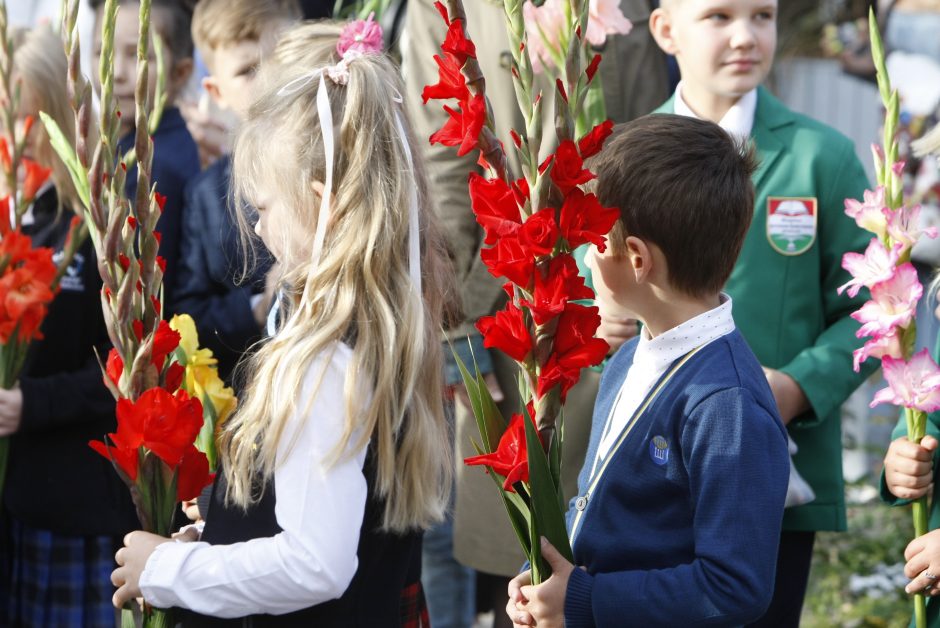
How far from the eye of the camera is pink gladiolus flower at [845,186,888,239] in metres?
2.19

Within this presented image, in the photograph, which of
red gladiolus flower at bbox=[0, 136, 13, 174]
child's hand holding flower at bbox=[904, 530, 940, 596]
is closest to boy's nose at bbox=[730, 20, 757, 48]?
child's hand holding flower at bbox=[904, 530, 940, 596]

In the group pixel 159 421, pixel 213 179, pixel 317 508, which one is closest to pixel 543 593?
pixel 317 508

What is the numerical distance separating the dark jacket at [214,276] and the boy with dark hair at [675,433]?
1545mm

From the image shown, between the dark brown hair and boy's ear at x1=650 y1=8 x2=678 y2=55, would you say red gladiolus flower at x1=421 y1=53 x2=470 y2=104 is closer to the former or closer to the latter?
the dark brown hair

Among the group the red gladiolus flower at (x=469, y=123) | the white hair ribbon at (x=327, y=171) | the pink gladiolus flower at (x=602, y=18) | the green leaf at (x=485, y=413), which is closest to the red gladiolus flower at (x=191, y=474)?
the white hair ribbon at (x=327, y=171)

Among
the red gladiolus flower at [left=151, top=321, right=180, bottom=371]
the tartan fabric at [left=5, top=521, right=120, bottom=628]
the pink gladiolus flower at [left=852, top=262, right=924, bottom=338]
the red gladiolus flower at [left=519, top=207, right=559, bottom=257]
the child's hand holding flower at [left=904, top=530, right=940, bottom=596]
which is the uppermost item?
the red gladiolus flower at [left=519, top=207, right=559, bottom=257]

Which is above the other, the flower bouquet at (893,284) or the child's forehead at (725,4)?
the child's forehead at (725,4)

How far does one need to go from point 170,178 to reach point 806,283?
180cm

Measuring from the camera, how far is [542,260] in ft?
4.94

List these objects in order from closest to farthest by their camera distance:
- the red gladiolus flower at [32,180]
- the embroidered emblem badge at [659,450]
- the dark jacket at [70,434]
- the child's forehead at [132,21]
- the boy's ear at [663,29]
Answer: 1. the embroidered emblem badge at [659,450]
2. the red gladiolus flower at [32,180]
3. the boy's ear at [663,29]
4. the dark jacket at [70,434]
5. the child's forehead at [132,21]

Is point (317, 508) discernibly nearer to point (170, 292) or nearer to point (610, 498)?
point (610, 498)

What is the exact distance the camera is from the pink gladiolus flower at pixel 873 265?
218 cm

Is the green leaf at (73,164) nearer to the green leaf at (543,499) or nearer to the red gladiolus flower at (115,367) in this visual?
the red gladiolus flower at (115,367)

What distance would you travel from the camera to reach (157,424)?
1.81 metres
